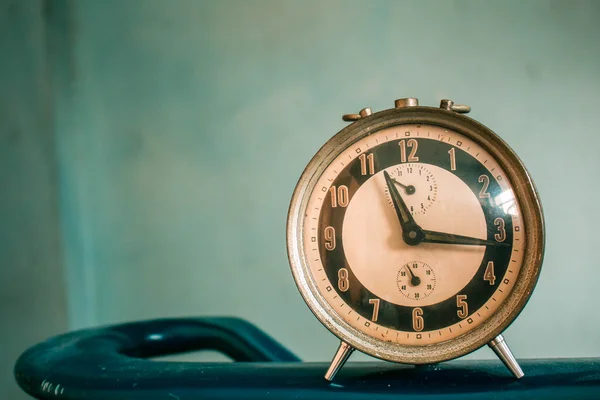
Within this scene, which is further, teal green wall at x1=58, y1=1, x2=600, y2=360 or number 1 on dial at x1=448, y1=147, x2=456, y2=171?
teal green wall at x1=58, y1=1, x2=600, y2=360

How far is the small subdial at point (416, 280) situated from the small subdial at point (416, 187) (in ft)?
0.21

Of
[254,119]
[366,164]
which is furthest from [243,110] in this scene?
[366,164]

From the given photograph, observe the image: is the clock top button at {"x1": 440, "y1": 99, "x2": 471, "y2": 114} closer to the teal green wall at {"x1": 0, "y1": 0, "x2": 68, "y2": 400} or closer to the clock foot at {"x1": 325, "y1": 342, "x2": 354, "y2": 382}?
the clock foot at {"x1": 325, "y1": 342, "x2": 354, "y2": 382}

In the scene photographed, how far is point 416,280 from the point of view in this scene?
0.64 meters

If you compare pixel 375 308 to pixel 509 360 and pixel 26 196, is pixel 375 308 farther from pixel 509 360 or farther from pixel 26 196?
pixel 26 196

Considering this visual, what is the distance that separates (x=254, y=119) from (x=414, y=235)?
1.21 metres

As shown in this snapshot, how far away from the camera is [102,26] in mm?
1784

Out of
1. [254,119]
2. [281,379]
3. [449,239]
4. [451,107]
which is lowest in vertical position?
[281,379]

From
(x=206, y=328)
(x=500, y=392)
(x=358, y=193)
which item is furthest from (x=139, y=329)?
(x=500, y=392)

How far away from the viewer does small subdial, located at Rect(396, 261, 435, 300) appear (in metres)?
0.64

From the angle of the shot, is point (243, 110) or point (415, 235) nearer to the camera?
→ point (415, 235)

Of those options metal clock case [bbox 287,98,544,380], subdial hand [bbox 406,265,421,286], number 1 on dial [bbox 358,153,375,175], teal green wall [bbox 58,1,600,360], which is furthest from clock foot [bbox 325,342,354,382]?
teal green wall [bbox 58,1,600,360]

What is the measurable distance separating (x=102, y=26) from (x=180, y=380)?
4.90 feet

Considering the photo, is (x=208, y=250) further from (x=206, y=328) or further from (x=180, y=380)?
(x=180, y=380)
